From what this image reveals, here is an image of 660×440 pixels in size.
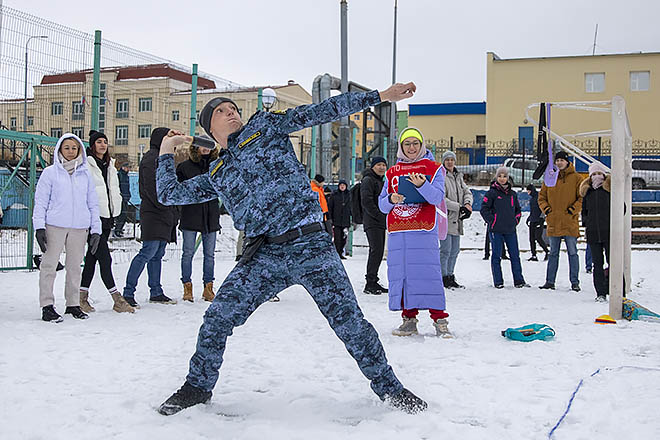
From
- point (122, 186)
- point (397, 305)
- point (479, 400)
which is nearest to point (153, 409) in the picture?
point (479, 400)

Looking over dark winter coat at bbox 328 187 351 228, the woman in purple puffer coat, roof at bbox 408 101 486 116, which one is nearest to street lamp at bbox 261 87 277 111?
dark winter coat at bbox 328 187 351 228

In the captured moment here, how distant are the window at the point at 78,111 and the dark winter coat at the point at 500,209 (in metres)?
6.30

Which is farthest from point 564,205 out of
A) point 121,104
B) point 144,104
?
point 144,104

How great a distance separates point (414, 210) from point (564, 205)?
172 inches

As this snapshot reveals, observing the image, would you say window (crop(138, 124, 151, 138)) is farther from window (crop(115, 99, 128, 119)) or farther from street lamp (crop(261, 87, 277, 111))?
street lamp (crop(261, 87, 277, 111))

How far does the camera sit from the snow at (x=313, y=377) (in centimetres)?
325

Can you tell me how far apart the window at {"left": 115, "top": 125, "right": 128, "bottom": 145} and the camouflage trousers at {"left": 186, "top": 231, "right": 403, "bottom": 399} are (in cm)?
819

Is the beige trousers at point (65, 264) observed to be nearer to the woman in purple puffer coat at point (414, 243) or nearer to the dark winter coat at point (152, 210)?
the dark winter coat at point (152, 210)

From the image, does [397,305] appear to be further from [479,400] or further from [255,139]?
[255,139]

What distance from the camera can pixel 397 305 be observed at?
19.1 feet

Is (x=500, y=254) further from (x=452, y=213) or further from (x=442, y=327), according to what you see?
(x=442, y=327)

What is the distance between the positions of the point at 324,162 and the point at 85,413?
13.5m

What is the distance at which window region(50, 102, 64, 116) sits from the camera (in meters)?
9.58

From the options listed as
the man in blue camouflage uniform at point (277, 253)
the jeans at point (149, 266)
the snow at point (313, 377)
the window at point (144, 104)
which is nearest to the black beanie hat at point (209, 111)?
the man in blue camouflage uniform at point (277, 253)
